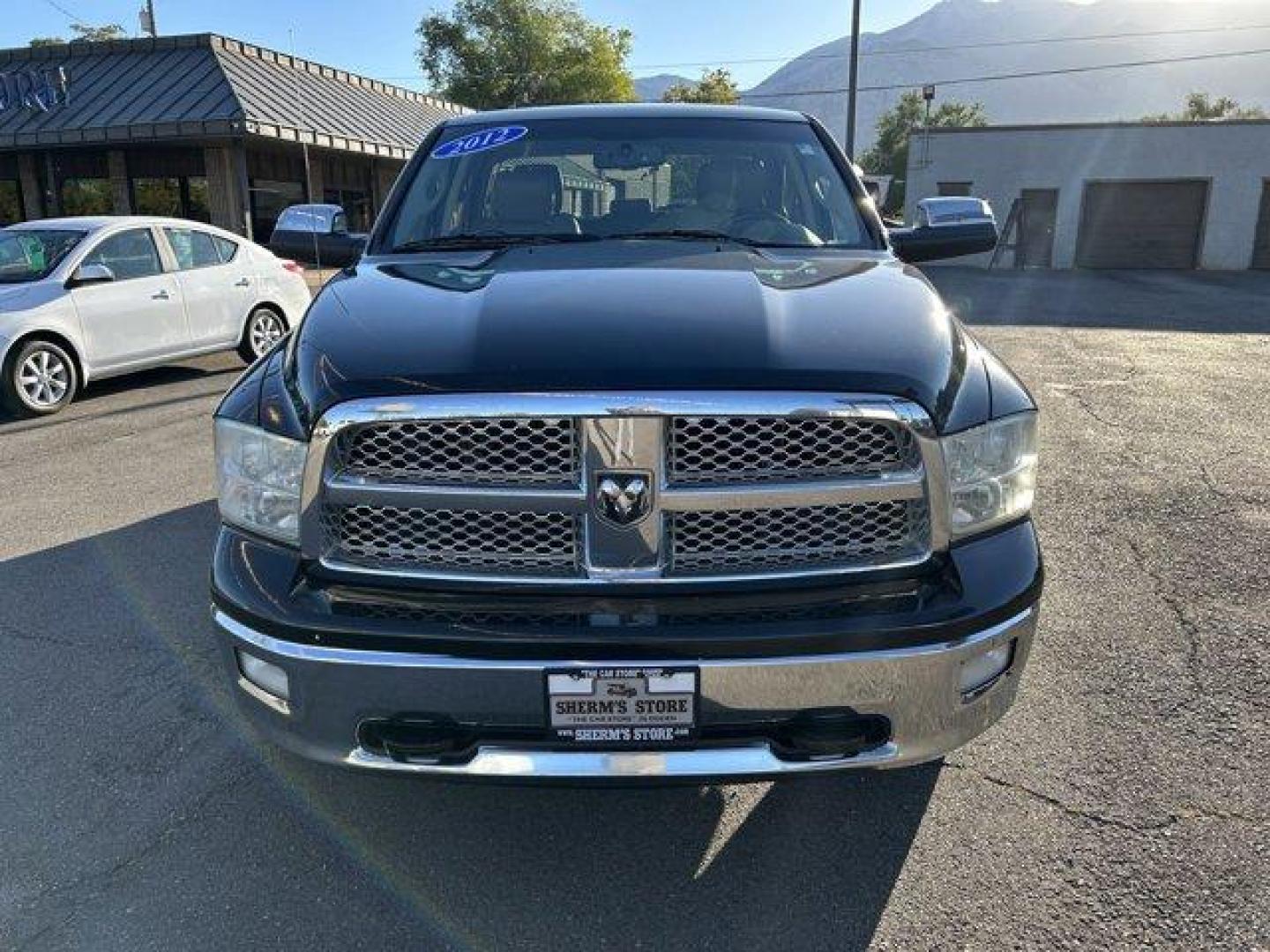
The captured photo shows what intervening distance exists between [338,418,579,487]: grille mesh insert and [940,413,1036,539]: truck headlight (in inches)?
31.7

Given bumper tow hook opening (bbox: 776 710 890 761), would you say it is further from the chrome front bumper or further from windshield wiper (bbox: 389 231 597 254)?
windshield wiper (bbox: 389 231 597 254)

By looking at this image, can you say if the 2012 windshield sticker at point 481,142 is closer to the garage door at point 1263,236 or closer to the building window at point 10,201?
the building window at point 10,201

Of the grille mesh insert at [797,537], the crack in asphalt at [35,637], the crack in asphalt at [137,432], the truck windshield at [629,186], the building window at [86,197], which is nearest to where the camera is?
the grille mesh insert at [797,537]

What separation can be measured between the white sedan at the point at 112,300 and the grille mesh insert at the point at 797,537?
22.7ft

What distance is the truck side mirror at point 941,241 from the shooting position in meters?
3.75

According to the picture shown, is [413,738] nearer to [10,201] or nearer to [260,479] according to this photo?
[260,479]

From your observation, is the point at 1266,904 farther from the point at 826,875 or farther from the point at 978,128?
the point at 978,128

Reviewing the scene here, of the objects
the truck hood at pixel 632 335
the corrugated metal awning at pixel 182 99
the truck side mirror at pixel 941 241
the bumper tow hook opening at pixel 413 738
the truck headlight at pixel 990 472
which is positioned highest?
the corrugated metal awning at pixel 182 99

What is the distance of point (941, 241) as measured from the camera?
3.77 m

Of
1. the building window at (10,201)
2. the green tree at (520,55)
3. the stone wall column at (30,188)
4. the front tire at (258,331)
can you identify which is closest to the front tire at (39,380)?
the front tire at (258,331)

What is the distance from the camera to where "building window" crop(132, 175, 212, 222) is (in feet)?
64.9

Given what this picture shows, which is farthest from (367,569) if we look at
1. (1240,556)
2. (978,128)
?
(978,128)

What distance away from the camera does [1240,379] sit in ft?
31.0

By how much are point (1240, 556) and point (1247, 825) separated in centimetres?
236
